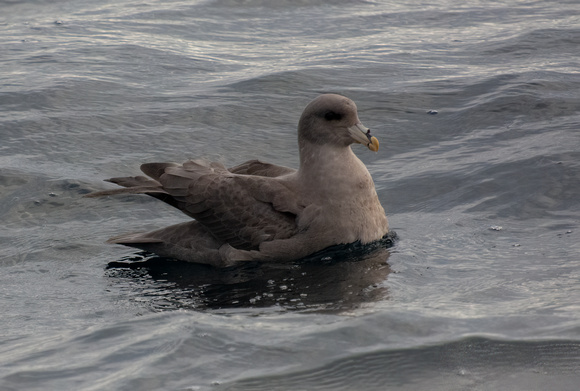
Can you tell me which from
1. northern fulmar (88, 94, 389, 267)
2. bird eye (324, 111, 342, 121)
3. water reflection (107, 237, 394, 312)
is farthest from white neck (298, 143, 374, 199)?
water reflection (107, 237, 394, 312)

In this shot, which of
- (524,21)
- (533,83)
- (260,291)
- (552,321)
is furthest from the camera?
(524,21)

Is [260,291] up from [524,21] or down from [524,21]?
down

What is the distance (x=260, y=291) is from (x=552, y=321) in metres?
2.09

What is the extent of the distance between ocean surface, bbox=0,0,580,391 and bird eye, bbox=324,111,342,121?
3.64 feet

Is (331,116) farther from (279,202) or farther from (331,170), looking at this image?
(279,202)

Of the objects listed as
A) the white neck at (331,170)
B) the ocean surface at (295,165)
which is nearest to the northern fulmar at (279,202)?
the white neck at (331,170)

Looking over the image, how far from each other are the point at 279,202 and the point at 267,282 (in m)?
0.80

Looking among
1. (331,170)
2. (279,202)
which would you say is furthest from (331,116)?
(279,202)

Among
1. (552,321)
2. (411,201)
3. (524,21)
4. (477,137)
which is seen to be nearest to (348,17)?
(524,21)

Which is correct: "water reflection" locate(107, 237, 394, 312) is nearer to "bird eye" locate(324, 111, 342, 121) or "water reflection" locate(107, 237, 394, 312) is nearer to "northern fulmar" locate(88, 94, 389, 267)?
"northern fulmar" locate(88, 94, 389, 267)

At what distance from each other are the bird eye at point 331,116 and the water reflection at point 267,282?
3.53ft

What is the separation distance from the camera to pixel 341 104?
22.9ft

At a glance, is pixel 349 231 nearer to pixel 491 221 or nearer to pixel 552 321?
pixel 491 221

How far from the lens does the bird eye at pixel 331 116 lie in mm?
7039
